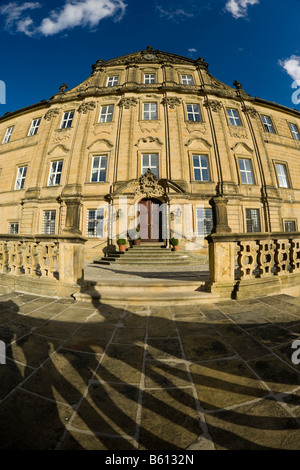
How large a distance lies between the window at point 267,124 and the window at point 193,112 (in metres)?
6.15

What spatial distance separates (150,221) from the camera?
499 inches

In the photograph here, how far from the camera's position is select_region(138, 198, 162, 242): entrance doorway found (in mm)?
12531

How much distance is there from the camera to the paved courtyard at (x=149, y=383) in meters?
1.17

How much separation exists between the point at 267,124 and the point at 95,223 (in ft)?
56.7

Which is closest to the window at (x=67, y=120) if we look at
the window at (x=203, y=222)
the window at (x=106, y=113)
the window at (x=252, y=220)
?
the window at (x=106, y=113)

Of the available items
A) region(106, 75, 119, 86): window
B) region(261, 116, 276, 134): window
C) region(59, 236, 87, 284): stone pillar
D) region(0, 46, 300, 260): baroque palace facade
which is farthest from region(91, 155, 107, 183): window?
region(261, 116, 276, 134): window

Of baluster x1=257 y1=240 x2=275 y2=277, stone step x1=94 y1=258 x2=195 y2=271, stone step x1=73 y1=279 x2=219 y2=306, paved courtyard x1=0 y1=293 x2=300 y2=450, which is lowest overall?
paved courtyard x1=0 y1=293 x2=300 y2=450

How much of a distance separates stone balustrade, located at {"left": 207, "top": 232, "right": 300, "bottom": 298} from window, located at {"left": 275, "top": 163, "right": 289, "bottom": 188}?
13.0 metres

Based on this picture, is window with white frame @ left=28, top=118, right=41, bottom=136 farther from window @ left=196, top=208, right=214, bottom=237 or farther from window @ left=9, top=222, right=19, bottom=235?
window @ left=196, top=208, right=214, bottom=237

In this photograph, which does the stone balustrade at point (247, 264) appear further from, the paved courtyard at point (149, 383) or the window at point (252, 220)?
the window at point (252, 220)
